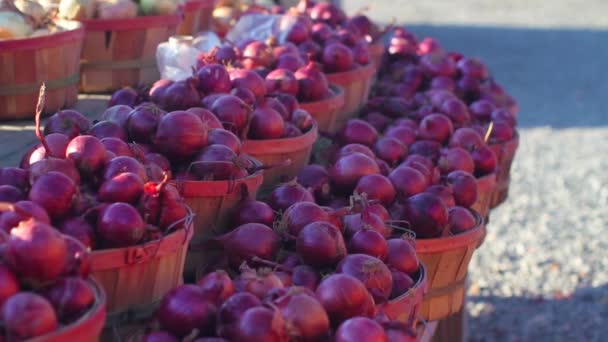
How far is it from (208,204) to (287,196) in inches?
9.3

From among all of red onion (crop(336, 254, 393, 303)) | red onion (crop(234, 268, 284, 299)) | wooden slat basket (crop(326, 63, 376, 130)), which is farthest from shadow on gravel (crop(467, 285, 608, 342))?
red onion (crop(234, 268, 284, 299))

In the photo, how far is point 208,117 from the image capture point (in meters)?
2.16

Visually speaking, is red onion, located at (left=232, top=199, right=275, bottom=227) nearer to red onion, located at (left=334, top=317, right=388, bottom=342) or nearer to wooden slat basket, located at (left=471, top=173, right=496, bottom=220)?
red onion, located at (left=334, top=317, right=388, bottom=342)

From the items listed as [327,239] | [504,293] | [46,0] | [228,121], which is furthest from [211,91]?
[504,293]

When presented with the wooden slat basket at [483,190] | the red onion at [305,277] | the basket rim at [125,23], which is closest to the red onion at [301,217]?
the red onion at [305,277]

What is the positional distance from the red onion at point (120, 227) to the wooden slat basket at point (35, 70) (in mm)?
1153

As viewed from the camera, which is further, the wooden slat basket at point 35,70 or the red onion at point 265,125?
the wooden slat basket at point 35,70

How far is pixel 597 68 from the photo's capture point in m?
9.82

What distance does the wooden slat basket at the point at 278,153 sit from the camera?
2.34 metres

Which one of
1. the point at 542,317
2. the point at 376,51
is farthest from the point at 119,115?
the point at 542,317

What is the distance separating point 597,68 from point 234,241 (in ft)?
28.6

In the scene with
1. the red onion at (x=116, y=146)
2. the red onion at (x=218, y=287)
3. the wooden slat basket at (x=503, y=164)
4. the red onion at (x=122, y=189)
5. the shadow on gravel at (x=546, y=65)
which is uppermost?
the red onion at (x=122, y=189)

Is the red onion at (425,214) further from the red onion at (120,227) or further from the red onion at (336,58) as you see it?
the red onion at (336,58)

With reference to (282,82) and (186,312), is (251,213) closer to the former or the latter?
(186,312)
